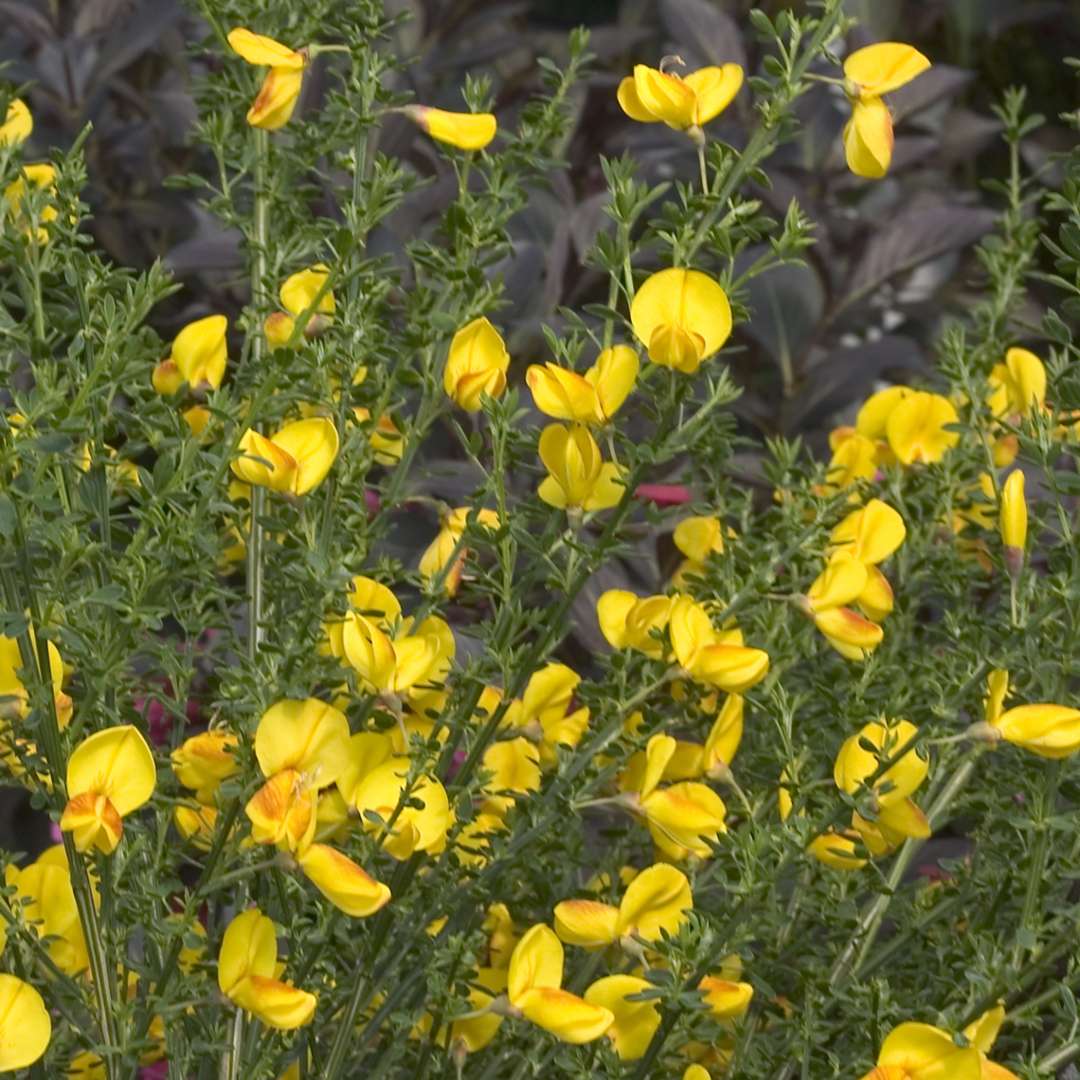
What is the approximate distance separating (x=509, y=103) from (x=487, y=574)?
1.23 m

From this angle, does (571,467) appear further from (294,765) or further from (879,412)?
(879,412)

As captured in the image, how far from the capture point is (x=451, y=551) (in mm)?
783

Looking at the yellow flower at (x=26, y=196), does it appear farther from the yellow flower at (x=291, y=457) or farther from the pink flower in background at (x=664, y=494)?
the pink flower in background at (x=664, y=494)

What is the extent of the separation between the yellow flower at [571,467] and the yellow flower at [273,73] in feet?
0.55

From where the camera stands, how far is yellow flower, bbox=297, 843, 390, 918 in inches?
23.8

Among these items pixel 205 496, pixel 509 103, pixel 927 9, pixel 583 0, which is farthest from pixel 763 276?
pixel 583 0

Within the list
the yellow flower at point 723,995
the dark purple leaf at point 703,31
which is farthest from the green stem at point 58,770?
the dark purple leaf at point 703,31

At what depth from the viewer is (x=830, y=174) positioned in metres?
1.80

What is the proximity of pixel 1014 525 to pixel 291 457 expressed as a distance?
0.92 feet

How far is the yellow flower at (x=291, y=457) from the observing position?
0.68 meters

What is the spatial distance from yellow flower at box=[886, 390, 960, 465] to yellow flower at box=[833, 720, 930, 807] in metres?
0.27

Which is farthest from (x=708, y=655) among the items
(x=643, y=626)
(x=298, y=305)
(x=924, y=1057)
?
(x=298, y=305)

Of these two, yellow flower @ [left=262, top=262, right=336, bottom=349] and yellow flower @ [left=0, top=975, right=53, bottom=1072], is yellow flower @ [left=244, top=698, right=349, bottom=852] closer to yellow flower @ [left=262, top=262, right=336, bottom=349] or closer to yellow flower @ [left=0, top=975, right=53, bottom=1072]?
yellow flower @ [left=0, top=975, right=53, bottom=1072]

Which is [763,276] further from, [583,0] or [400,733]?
[583,0]
